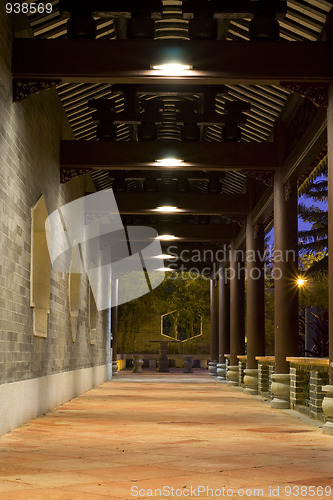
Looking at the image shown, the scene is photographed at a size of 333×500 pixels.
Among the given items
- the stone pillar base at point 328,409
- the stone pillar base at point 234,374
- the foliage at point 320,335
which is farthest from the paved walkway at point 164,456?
the stone pillar base at point 234,374

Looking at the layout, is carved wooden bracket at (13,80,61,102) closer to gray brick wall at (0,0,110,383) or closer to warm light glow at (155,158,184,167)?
gray brick wall at (0,0,110,383)

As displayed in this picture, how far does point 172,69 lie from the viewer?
9.57 meters

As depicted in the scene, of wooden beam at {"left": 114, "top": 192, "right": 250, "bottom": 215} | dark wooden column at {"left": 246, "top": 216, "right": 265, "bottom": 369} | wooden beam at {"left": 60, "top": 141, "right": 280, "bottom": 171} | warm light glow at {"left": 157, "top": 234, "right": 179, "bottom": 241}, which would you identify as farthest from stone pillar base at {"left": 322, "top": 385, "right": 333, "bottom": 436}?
warm light glow at {"left": 157, "top": 234, "right": 179, "bottom": 241}

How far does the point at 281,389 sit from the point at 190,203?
17.8 feet

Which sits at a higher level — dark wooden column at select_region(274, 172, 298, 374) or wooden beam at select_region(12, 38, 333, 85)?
wooden beam at select_region(12, 38, 333, 85)

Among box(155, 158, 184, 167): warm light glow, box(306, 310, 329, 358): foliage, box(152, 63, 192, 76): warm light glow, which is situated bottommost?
box(306, 310, 329, 358): foliage

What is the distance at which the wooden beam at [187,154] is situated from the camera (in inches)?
534

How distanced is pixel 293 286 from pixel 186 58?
525 centimetres

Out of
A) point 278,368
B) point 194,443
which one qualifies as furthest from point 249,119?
point 194,443

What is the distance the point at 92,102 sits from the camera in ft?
43.2

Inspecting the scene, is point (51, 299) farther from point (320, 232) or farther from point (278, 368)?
point (320, 232)

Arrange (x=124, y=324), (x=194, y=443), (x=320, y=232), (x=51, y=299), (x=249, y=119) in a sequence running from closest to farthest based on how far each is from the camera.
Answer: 1. (x=194, y=443)
2. (x=51, y=299)
3. (x=249, y=119)
4. (x=320, y=232)
5. (x=124, y=324)

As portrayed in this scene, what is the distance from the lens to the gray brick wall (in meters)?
9.16

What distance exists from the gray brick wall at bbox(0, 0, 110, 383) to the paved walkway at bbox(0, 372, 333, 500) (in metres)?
0.98
